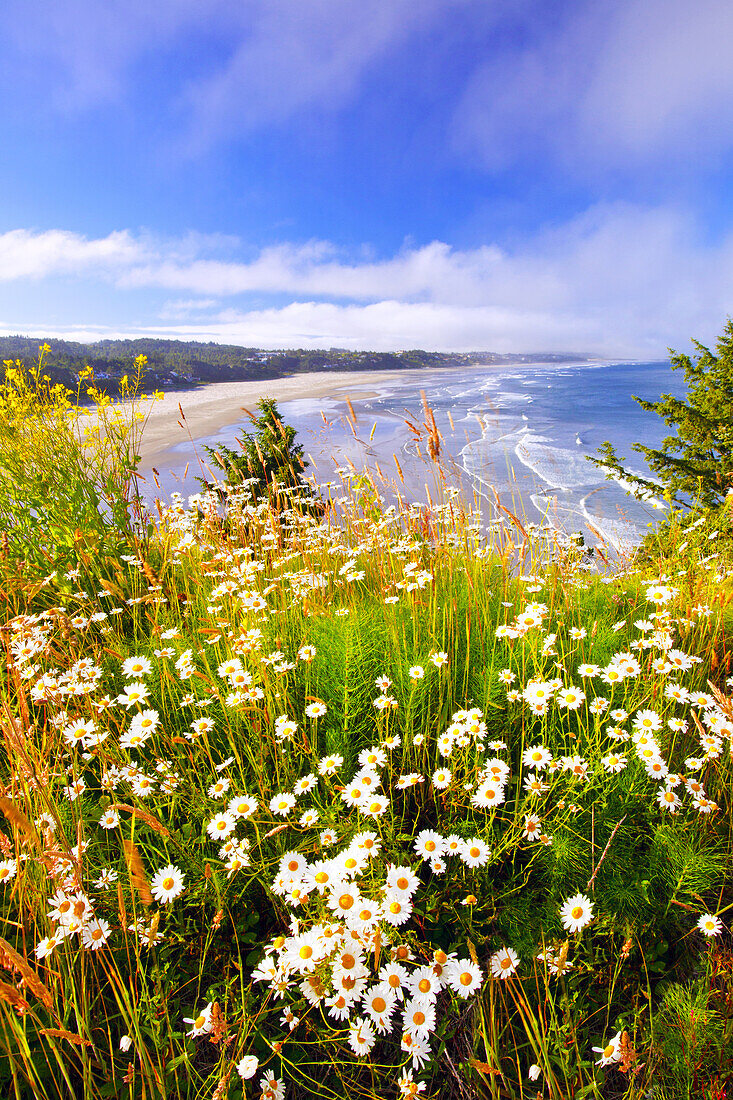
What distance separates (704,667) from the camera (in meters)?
2.59

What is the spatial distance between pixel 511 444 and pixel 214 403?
25757 mm

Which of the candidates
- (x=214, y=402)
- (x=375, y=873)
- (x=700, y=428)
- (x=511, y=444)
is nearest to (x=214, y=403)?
(x=214, y=402)

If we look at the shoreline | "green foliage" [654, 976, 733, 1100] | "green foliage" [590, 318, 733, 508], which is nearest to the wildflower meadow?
"green foliage" [654, 976, 733, 1100]

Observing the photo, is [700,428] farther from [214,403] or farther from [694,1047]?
[214,403]

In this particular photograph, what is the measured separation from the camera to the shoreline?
1088 inches

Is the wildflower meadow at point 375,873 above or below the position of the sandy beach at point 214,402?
below

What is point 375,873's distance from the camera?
158cm

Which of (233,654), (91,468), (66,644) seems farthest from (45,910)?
(91,468)

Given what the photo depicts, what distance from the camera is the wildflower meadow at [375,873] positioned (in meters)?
1.24

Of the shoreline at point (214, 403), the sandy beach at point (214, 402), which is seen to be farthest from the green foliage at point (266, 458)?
the sandy beach at point (214, 402)

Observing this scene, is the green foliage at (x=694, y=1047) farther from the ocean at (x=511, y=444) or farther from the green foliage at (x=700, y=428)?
the green foliage at (x=700, y=428)

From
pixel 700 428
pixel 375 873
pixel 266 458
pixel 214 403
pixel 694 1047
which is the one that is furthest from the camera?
pixel 214 403

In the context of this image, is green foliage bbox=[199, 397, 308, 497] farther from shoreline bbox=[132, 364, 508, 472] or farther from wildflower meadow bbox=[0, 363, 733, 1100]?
shoreline bbox=[132, 364, 508, 472]

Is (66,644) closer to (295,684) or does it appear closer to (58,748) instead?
(58,748)
